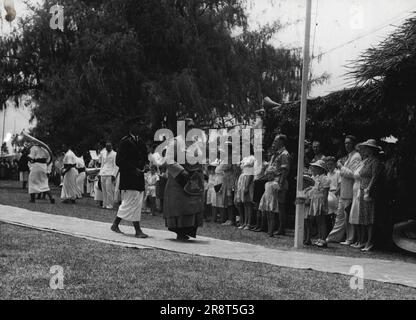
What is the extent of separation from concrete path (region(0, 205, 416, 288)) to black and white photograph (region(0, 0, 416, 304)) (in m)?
0.05

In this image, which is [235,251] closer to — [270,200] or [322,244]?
[322,244]

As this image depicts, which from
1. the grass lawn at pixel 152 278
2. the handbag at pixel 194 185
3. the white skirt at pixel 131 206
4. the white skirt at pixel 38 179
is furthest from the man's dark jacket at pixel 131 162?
the white skirt at pixel 38 179

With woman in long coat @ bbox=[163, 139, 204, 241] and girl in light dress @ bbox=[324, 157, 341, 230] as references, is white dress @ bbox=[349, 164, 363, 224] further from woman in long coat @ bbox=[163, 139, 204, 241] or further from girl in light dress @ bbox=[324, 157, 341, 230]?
woman in long coat @ bbox=[163, 139, 204, 241]

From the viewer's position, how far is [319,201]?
12461 millimetres


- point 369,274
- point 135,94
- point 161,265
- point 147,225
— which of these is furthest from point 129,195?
point 135,94

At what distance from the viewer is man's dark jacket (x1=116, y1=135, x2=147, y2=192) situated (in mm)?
11492

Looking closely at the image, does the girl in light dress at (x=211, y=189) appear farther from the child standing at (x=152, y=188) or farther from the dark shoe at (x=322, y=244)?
the dark shoe at (x=322, y=244)

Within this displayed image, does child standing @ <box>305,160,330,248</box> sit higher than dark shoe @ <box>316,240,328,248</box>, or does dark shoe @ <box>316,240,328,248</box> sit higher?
child standing @ <box>305,160,330,248</box>

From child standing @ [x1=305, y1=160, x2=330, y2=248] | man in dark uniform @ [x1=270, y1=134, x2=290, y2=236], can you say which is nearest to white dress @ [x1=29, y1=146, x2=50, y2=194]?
man in dark uniform @ [x1=270, y1=134, x2=290, y2=236]

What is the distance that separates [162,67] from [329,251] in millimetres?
17750

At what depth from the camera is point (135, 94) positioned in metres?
27.2

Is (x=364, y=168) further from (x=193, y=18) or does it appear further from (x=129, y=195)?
(x=193, y=18)

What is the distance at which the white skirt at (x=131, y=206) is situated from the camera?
37.5ft

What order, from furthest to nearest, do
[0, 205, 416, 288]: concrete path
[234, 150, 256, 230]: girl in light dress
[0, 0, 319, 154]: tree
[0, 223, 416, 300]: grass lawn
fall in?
[0, 0, 319, 154]: tree < [234, 150, 256, 230]: girl in light dress < [0, 205, 416, 288]: concrete path < [0, 223, 416, 300]: grass lawn
